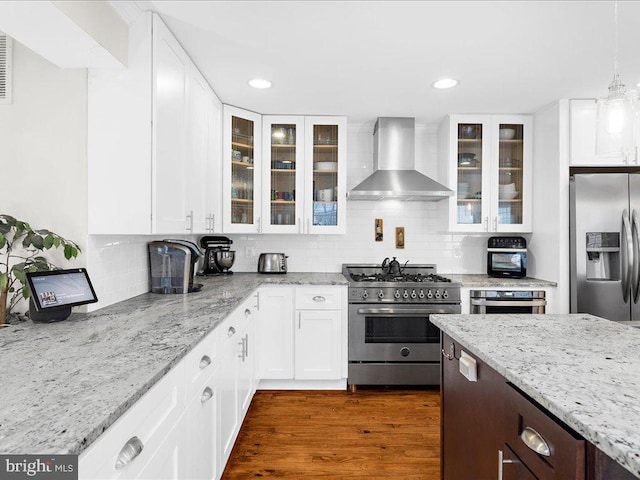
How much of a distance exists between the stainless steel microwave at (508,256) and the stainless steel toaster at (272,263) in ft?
6.55

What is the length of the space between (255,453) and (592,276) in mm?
2822

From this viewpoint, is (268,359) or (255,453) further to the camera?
(268,359)

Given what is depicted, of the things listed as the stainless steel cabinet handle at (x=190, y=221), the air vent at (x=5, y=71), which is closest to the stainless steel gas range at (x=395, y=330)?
the stainless steel cabinet handle at (x=190, y=221)

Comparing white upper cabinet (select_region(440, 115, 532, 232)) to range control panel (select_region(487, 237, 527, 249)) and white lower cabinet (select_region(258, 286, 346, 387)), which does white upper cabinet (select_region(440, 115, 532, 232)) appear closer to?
range control panel (select_region(487, 237, 527, 249))

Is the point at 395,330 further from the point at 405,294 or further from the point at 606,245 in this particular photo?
the point at 606,245

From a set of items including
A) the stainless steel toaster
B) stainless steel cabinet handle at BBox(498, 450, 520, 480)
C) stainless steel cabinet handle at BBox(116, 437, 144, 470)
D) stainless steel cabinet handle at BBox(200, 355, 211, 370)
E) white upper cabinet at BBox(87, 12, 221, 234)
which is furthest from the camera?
the stainless steel toaster

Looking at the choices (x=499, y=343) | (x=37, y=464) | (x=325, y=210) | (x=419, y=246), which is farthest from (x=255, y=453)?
(x=419, y=246)

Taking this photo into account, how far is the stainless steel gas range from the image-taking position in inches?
127

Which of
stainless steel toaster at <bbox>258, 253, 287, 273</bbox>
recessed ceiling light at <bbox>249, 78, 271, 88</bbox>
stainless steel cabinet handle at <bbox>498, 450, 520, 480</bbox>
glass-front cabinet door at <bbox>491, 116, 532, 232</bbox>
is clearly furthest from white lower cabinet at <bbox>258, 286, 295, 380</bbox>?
stainless steel cabinet handle at <bbox>498, 450, 520, 480</bbox>

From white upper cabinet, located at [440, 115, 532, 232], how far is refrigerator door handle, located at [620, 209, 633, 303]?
0.73 metres

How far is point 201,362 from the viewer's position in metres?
1.55

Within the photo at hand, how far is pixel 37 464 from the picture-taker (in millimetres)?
694

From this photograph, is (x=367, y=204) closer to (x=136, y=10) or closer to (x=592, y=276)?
(x=592, y=276)

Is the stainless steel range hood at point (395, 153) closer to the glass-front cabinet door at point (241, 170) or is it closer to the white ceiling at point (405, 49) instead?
the white ceiling at point (405, 49)
